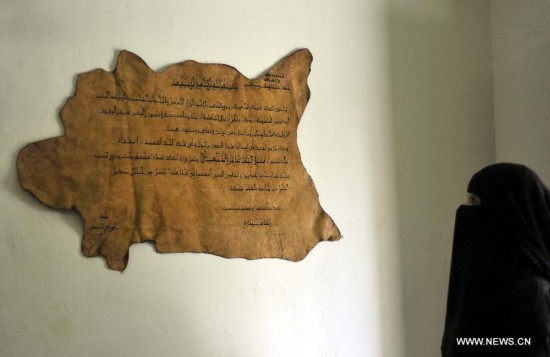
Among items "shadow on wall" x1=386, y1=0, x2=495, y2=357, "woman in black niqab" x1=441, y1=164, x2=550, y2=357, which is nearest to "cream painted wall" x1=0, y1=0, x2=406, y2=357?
"shadow on wall" x1=386, y1=0, x2=495, y2=357

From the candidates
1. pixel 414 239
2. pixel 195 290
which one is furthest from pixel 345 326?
pixel 195 290

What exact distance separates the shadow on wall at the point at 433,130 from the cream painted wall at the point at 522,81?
0.04 m

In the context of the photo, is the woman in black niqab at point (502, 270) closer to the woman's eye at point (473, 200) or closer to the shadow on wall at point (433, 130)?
the woman's eye at point (473, 200)

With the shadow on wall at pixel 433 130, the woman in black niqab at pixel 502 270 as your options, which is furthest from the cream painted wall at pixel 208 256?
the woman in black niqab at pixel 502 270

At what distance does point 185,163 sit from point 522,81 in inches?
45.3

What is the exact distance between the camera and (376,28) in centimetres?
183

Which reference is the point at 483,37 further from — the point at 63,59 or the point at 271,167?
the point at 63,59

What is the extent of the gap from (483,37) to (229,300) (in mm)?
1282

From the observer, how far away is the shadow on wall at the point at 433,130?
1821mm

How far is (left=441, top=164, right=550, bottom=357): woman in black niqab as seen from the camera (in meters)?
1.22

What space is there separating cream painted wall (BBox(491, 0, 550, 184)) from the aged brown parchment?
70cm

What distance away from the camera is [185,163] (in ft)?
5.07
